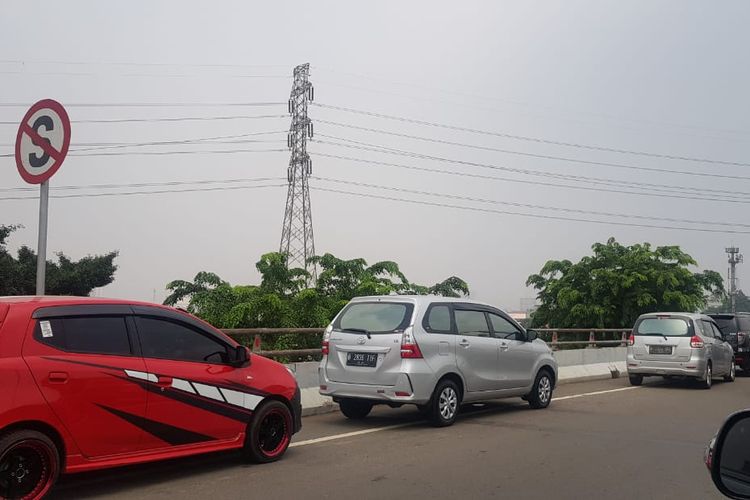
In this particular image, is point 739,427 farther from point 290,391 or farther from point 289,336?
point 289,336

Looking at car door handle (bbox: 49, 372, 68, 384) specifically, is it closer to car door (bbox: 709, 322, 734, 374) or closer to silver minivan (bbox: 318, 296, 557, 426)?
silver minivan (bbox: 318, 296, 557, 426)

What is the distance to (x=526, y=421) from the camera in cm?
1088

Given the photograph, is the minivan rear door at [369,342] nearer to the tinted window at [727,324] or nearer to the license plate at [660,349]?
the license plate at [660,349]

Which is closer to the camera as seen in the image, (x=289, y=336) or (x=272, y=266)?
(x=289, y=336)

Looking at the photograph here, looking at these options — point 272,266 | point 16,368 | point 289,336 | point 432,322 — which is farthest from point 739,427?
point 272,266

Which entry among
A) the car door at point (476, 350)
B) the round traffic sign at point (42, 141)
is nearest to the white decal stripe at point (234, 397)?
the round traffic sign at point (42, 141)

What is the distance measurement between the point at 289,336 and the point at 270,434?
720 centimetres

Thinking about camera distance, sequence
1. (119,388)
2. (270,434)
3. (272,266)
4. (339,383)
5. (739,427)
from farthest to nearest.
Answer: (272,266) → (339,383) → (270,434) → (119,388) → (739,427)

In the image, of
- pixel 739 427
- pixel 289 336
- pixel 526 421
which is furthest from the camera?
pixel 289 336

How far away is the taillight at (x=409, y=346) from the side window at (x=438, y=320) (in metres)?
0.35

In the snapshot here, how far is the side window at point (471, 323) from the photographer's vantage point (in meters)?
10.8

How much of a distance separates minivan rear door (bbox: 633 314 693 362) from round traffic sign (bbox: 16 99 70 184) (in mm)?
13298

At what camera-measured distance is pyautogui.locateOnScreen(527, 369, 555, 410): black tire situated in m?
12.2

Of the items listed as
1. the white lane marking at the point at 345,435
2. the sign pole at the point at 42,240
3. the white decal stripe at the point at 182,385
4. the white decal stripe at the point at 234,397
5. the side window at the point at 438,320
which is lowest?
the white lane marking at the point at 345,435
